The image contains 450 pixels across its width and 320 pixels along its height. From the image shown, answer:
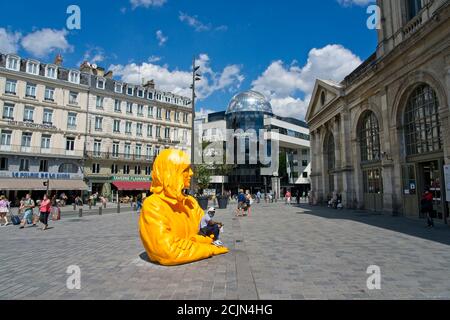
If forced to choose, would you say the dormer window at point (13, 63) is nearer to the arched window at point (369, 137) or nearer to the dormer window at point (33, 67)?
the dormer window at point (33, 67)

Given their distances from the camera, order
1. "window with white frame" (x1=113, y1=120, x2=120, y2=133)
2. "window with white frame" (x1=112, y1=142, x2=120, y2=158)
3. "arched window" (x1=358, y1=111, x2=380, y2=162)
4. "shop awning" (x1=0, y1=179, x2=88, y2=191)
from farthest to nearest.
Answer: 1. "window with white frame" (x1=113, y1=120, x2=120, y2=133)
2. "window with white frame" (x1=112, y1=142, x2=120, y2=158)
3. "shop awning" (x1=0, y1=179, x2=88, y2=191)
4. "arched window" (x1=358, y1=111, x2=380, y2=162)

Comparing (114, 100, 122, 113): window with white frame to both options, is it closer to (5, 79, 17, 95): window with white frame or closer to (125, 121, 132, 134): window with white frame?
(125, 121, 132, 134): window with white frame

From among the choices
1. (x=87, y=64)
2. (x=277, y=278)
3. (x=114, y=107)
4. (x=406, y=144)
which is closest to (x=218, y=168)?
(x=114, y=107)

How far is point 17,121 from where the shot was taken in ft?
100

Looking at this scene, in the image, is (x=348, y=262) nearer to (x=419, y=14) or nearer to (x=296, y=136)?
(x=419, y=14)

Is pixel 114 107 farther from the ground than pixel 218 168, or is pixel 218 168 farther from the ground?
pixel 114 107

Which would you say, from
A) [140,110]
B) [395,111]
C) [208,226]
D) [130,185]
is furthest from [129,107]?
[208,226]

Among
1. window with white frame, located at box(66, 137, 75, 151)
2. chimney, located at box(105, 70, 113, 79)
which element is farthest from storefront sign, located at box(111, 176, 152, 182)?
chimney, located at box(105, 70, 113, 79)

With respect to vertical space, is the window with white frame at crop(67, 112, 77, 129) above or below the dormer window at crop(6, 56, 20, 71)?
below

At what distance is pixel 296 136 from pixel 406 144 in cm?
4946

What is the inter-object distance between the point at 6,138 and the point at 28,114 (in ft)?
11.1

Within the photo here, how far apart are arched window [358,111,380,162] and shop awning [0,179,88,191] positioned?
1140 inches

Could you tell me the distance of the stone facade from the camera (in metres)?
13.3
